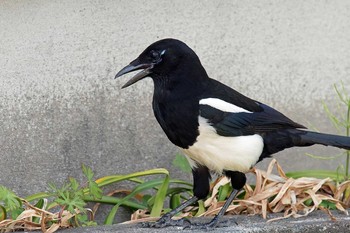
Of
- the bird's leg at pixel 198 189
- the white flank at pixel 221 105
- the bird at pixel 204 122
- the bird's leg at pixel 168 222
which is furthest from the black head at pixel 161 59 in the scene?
the bird's leg at pixel 168 222

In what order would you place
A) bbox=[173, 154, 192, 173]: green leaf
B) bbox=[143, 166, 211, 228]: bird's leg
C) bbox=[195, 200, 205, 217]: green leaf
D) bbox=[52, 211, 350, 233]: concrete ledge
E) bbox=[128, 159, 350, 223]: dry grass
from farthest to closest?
bbox=[173, 154, 192, 173]: green leaf, bbox=[195, 200, 205, 217]: green leaf, bbox=[128, 159, 350, 223]: dry grass, bbox=[143, 166, 211, 228]: bird's leg, bbox=[52, 211, 350, 233]: concrete ledge

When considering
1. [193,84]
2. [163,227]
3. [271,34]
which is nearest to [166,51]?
[193,84]

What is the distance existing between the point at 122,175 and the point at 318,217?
3.08 ft

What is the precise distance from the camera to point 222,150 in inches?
141

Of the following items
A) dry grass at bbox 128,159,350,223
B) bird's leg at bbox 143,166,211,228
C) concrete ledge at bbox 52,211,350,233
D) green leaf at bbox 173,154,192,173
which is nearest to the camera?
concrete ledge at bbox 52,211,350,233

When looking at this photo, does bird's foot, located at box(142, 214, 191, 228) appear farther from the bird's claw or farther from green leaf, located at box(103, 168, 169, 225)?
green leaf, located at box(103, 168, 169, 225)

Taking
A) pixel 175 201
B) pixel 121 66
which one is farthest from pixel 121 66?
pixel 175 201

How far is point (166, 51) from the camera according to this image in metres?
3.58

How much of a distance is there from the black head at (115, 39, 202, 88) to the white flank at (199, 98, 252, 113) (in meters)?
0.18

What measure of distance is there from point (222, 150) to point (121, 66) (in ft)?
2.78

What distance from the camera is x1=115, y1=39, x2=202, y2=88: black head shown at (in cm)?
358

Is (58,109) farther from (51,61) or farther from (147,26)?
(147,26)

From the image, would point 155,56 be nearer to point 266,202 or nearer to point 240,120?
point 240,120

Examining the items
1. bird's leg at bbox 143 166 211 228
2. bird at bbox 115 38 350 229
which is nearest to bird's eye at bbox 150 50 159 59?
bird at bbox 115 38 350 229
